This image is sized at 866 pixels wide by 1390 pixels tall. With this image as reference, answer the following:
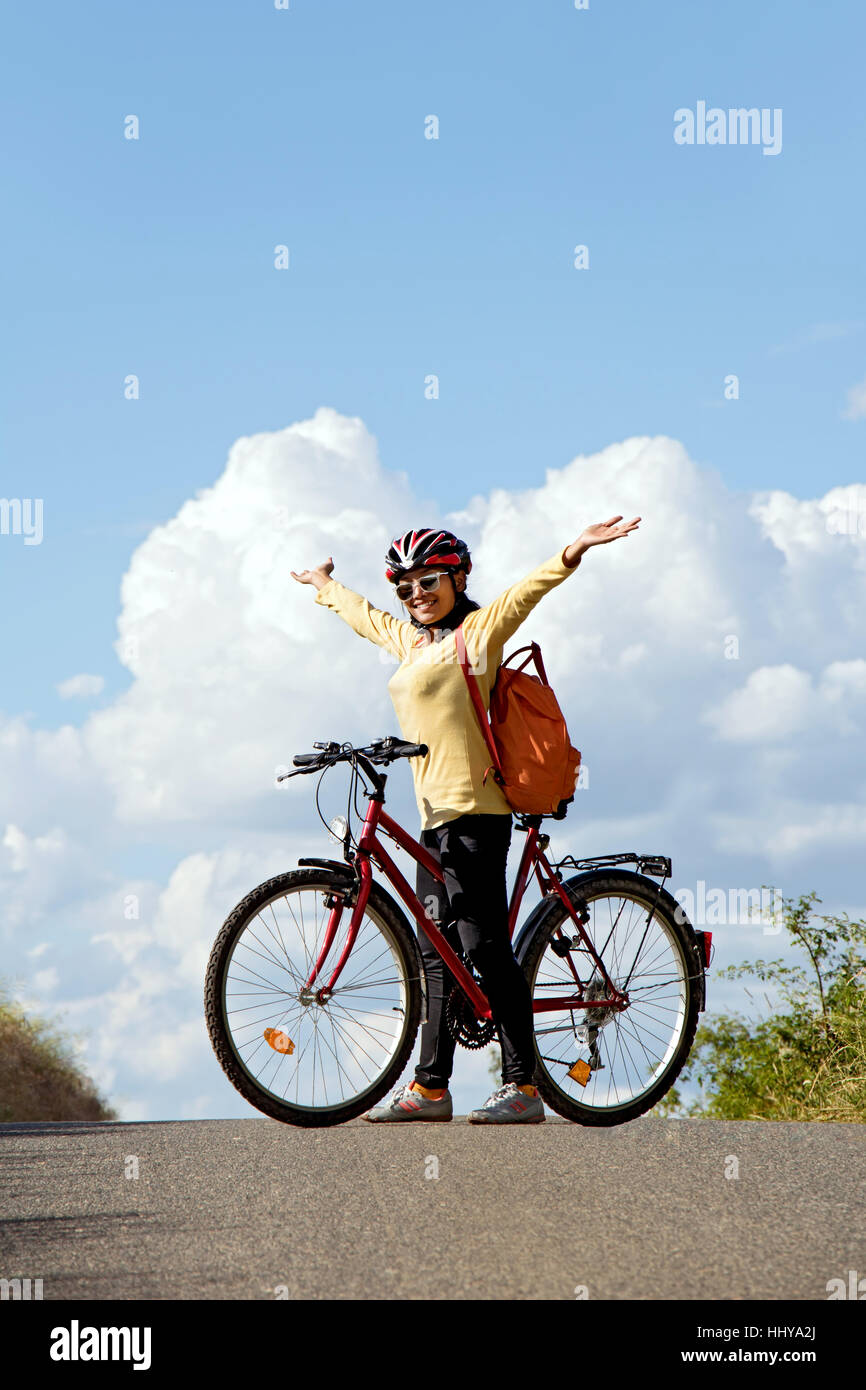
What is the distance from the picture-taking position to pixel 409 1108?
6238 mm

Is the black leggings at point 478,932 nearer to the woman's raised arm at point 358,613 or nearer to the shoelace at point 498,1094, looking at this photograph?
the shoelace at point 498,1094

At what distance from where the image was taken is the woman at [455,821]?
6113 mm

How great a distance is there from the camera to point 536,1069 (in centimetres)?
636

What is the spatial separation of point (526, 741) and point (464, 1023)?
4.20ft

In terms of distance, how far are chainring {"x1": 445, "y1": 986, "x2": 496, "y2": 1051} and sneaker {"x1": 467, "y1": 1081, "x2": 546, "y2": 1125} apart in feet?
Answer: 0.78

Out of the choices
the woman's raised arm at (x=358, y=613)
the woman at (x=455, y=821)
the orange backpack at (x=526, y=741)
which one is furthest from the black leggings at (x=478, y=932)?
the woman's raised arm at (x=358, y=613)

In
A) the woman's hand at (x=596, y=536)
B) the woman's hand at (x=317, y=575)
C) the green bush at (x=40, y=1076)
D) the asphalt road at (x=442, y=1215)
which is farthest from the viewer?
the green bush at (x=40, y=1076)

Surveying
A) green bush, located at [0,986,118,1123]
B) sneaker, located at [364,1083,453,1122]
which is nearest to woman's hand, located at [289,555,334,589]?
sneaker, located at [364,1083,453,1122]

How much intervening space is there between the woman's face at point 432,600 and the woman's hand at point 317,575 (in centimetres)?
78

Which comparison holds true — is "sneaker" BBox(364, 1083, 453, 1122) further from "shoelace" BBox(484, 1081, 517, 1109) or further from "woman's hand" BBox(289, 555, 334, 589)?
"woman's hand" BBox(289, 555, 334, 589)

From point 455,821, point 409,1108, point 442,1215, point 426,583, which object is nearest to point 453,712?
point 455,821

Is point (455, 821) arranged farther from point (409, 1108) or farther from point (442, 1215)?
point (442, 1215)

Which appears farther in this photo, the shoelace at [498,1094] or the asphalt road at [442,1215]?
the shoelace at [498,1094]
